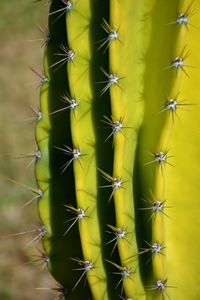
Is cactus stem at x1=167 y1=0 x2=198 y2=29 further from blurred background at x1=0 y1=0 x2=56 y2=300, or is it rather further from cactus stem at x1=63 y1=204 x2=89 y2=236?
blurred background at x1=0 y1=0 x2=56 y2=300

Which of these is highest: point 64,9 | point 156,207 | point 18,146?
point 18,146

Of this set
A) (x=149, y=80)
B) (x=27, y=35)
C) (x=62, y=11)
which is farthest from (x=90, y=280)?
(x=27, y=35)

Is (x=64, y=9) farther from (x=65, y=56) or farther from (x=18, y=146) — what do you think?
(x=18, y=146)

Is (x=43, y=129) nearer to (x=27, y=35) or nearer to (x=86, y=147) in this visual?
(x=86, y=147)

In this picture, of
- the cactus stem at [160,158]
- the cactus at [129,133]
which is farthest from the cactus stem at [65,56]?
the cactus stem at [160,158]

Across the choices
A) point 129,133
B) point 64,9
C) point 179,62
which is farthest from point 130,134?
→ point 64,9

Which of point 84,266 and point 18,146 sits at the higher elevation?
Answer: point 18,146
